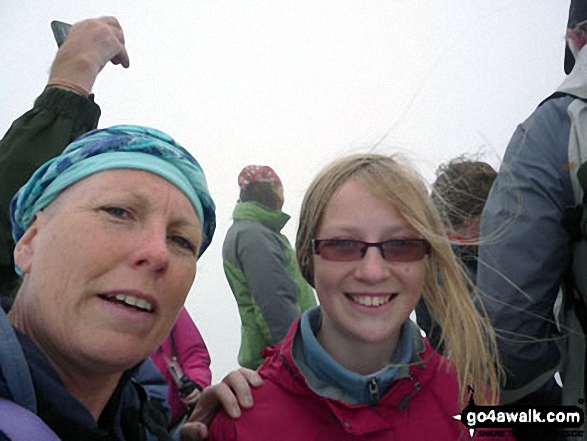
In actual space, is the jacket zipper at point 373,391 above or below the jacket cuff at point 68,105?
below

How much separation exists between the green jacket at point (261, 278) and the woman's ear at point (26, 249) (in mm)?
2079

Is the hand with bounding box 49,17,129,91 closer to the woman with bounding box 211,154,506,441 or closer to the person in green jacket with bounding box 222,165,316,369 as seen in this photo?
the woman with bounding box 211,154,506,441

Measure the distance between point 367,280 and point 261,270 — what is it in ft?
5.83

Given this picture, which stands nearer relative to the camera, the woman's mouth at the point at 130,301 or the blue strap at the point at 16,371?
the blue strap at the point at 16,371

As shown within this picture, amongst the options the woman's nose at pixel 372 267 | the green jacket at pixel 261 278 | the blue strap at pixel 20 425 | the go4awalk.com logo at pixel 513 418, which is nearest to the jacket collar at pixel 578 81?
the woman's nose at pixel 372 267

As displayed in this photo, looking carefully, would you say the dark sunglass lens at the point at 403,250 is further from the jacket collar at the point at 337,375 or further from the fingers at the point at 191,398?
the fingers at the point at 191,398

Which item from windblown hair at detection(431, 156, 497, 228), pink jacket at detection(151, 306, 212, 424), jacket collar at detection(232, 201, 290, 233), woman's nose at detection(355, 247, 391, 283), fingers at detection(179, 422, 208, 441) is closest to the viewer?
fingers at detection(179, 422, 208, 441)

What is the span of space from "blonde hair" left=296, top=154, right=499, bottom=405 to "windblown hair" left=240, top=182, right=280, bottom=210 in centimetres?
185

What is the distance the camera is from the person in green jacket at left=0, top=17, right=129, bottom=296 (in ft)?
4.28

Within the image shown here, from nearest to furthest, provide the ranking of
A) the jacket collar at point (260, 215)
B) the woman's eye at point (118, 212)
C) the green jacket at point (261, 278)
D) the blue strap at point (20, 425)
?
1. the blue strap at point (20, 425)
2. the woman's eye at point (118, 212)
3. the green jacket at point (261, 278)
4. the jacket collar at point (260, 215)

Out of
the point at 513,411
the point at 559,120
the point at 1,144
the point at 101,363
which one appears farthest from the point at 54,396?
the point at 559,120

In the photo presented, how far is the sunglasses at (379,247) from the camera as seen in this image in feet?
4.70

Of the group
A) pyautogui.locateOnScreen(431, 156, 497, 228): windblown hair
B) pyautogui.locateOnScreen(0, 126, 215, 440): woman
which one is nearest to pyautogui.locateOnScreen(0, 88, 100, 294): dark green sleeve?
pyautogui.locateOnScreen(0, 126, 215, 440): woman

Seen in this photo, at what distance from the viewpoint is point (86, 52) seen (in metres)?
1.50
